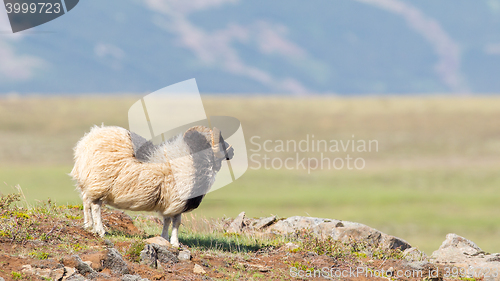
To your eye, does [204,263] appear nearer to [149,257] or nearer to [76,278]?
[149,257]

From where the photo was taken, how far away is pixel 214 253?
9.98m

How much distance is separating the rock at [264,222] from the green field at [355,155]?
1593 centimetres

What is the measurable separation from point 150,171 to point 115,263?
98.4 inches

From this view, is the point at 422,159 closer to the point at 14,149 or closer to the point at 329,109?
the point at 329,109

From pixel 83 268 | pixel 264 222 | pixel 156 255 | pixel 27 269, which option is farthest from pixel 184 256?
pixel 264 222

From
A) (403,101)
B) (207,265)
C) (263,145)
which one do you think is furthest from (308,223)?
(403,101)

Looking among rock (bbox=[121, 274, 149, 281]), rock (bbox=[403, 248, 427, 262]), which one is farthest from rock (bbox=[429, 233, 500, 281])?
rock (bbox=[121, 274, 149, 281])

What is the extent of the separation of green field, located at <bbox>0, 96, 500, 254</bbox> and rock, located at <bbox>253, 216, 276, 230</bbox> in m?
15.9

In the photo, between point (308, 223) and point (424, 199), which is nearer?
point (308, 223)

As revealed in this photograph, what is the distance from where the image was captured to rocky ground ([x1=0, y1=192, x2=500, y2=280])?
792 cm

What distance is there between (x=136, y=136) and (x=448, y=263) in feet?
24.5

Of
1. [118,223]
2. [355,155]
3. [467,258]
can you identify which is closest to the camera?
[467,258]

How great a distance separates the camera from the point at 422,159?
234ft

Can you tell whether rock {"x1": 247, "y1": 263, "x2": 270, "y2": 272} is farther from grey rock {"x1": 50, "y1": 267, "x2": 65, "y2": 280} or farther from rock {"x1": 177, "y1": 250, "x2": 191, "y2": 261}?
grey rock {"x1": 50, "y1": 267, "x2": 65, "y2": 280}
